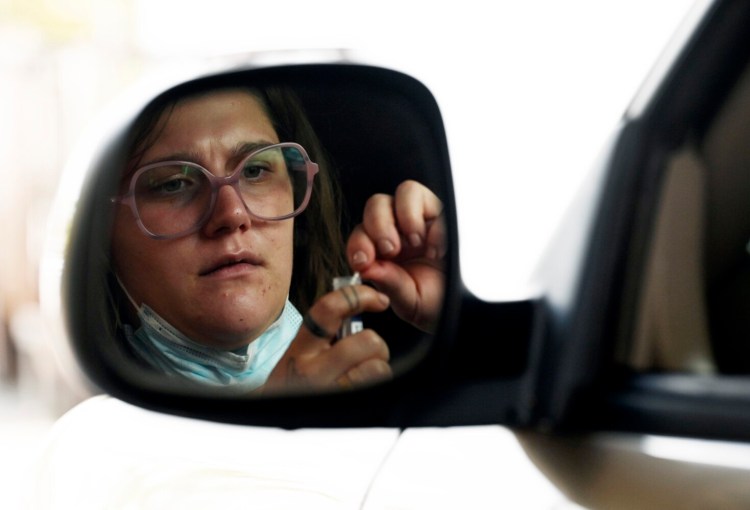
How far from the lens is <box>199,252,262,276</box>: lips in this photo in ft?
3.88

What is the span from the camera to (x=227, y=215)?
3.85ft

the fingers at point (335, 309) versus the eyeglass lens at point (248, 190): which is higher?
the eyeglass lens at point (248, 190)

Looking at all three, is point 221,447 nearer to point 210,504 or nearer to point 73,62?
point 210,504

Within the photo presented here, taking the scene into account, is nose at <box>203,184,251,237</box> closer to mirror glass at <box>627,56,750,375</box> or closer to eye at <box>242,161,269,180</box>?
eye at <box>242,161,269,180</box>

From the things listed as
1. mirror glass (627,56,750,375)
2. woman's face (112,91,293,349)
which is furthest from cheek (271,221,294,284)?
mirror glass (627,56,750,375)

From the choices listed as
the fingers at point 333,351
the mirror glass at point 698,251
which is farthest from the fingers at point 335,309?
the mirror glass at point 698,251

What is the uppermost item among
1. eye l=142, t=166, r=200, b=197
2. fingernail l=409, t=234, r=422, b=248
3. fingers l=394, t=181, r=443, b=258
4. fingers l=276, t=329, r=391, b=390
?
eye l=142, t=166, r=200, b=197

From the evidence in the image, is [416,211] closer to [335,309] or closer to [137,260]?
[335,309]

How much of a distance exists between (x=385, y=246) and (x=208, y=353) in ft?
0.81

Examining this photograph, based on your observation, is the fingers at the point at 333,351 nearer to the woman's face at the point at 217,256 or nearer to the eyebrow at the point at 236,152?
the woman's face at the point at 217,256

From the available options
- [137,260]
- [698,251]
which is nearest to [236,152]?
[137,260]

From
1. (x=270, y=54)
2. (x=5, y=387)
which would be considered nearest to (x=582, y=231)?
(x=270, y=54)

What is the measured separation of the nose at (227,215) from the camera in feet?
3.84

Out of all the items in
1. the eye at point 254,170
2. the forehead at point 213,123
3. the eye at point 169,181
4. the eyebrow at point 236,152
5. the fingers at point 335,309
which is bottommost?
the fingers at point 335,309
